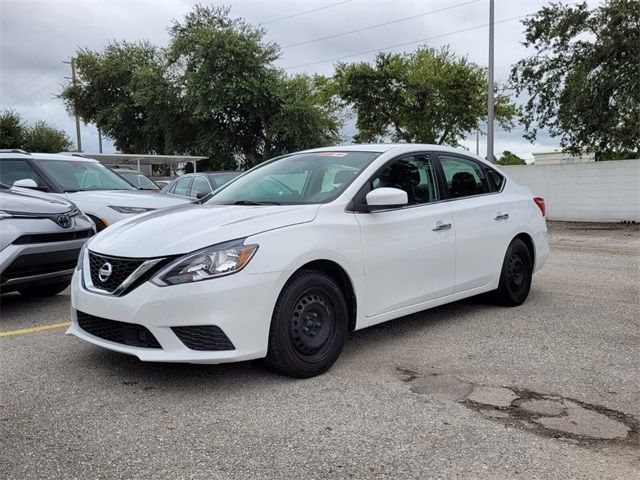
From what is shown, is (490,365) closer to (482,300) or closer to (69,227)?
(482,300)

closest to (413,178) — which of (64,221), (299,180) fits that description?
(299,180)

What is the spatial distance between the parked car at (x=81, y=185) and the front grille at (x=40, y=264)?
1.72 meters

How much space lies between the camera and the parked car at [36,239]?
210 inches

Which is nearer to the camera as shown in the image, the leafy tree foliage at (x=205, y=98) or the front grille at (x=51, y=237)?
the front grille at (x=51, y=237)

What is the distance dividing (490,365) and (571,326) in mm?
1440

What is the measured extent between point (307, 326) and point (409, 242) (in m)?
1.20

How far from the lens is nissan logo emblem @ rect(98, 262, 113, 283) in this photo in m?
3.82

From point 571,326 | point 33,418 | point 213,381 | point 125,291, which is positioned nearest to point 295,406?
point 213,381

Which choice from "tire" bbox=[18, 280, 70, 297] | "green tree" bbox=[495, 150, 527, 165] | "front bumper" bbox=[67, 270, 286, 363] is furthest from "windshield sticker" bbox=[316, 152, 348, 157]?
"green tree" bbox=[495, 150, 527, 165]

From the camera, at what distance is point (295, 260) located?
381cm

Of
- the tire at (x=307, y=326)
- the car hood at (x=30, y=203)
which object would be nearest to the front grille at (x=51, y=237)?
the car hood at (x=30, y=203)

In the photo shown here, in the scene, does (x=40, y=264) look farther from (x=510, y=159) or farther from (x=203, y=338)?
(x=510, y=159)

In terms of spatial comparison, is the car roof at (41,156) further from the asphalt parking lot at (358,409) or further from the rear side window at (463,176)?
the rear side window at (463,176)

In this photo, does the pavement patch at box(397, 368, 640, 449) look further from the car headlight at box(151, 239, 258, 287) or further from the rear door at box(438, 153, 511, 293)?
the rear door at box(438, 153, 511, 293)
